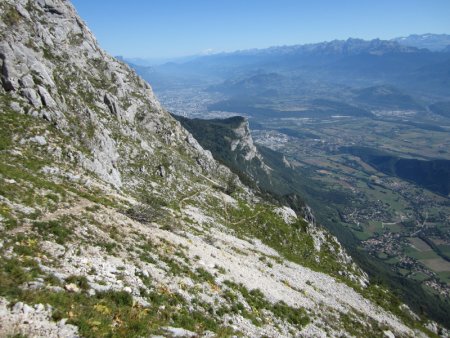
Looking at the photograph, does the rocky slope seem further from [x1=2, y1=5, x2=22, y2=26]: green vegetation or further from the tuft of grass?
[x1=2, y1=5, x2=22, y2=26]: green vegetation

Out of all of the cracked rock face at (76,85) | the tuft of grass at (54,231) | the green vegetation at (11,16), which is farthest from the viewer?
the green vegetation at (11,16)

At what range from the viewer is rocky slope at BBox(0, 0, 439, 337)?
2242 cm

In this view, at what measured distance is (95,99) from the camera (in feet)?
281

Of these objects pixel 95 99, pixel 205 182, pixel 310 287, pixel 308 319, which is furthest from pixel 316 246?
pixel 95 99

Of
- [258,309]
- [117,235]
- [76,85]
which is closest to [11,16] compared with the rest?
[76,85]

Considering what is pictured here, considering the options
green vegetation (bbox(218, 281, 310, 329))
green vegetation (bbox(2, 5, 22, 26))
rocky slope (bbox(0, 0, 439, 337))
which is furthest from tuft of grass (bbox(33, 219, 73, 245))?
green vegetation (bbox(2, 5, 22, 26))

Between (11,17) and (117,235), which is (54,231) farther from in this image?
(11,17)

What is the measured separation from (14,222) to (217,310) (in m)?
17.1

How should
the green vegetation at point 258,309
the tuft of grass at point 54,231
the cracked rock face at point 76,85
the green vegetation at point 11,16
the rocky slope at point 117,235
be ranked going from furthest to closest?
the green vegetation at point 11,16 → the cracked rock face at point 76,85 → the green vegetation at point 258,309 → the tuft of grass at point 54,231 → the rocky slope at point 117,235

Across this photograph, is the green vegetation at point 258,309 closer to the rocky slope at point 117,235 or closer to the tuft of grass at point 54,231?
the rocky slope at point 117,235

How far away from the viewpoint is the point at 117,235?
107ft

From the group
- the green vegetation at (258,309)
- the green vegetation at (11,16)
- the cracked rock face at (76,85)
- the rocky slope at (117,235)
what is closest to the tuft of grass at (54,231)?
the rocky slope at (117,235)

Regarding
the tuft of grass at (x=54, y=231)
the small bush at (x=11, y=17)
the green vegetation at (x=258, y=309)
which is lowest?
the green vegetation at (x=258, y=309)

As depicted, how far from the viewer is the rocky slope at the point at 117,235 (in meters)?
22.4
